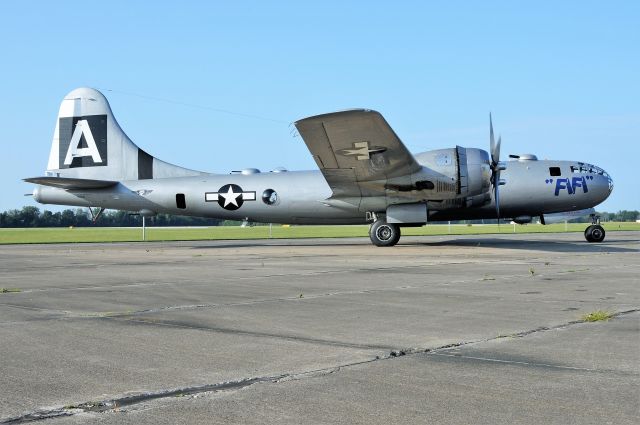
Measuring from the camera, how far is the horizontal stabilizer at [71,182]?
119ft

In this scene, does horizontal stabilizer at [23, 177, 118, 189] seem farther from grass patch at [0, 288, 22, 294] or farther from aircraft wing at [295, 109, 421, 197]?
grass patch at [0, 288, 22, 294]

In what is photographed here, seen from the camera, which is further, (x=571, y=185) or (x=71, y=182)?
(x=71, y=182)

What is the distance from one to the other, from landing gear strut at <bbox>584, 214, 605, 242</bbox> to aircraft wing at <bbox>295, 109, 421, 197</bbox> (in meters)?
12.4

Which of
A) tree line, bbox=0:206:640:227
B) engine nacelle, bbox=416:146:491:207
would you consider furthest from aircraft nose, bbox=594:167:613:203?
tree line, bbox=0:206:640:227

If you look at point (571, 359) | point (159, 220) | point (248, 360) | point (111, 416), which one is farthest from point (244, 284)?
point (159, 220)

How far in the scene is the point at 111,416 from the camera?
5.10 metres

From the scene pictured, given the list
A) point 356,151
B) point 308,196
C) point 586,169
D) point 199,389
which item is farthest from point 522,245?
point 199,389

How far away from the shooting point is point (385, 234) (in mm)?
35562

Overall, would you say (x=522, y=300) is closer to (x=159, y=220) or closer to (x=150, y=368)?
(x=150, y=368)

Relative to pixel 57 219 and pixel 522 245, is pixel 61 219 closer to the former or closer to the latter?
pixel 57 219

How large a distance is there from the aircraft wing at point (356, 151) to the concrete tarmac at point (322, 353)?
14.0 meters

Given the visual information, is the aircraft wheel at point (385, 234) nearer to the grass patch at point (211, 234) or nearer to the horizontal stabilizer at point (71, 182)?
the horizontal stabilizer at point (71, 182)

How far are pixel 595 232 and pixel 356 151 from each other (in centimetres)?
1630

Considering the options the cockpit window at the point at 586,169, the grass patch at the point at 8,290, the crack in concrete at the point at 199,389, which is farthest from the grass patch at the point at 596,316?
the cockpit window at the point at 586,169
